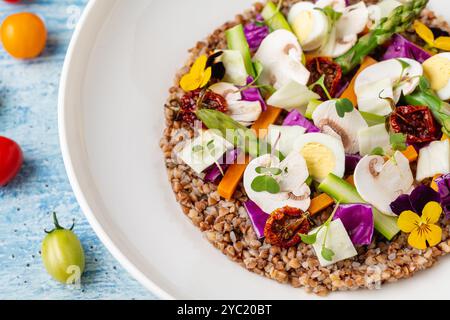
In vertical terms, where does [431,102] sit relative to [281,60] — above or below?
below

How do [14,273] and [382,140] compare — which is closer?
[382,140]

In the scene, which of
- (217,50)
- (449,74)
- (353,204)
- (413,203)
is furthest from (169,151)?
(449,74)

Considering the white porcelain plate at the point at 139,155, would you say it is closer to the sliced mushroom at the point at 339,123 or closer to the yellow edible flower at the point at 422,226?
the yellow edible flower at the point at 422,226

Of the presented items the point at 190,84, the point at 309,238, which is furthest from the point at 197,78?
the point at 309,238

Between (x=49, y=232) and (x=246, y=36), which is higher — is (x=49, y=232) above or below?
below

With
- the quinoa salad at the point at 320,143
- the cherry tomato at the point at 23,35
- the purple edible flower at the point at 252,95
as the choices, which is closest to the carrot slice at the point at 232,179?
the quinoa salad at the point at 320,143

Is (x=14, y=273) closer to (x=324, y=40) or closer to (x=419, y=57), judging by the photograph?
(x=324, y=40)

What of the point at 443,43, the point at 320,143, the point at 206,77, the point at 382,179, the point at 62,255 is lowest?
the point at 62,255

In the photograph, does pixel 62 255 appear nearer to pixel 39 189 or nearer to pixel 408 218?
pixel 39 189
